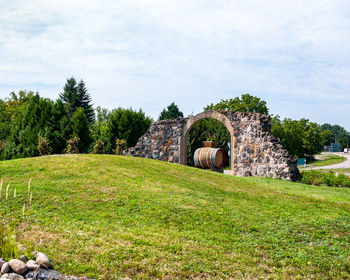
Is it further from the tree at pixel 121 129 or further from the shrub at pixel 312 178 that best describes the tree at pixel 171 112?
the shrub at pixel 312 178

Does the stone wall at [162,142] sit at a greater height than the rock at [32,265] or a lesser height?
greater

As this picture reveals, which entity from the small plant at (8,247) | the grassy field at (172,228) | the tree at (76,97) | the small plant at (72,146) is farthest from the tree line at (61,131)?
the tree at (76,97)

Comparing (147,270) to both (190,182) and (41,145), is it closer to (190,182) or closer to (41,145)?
(190,182)

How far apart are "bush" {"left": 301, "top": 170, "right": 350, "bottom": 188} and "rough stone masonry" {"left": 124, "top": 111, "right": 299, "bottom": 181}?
47cm

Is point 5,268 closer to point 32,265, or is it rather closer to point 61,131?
Answer: point 32,265

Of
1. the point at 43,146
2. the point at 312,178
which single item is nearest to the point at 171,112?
the point at 43,146

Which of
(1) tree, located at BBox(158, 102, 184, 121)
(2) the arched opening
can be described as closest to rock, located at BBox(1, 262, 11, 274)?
(2) the arched opening

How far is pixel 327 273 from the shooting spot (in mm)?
3965

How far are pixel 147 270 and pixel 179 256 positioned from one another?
525 mm

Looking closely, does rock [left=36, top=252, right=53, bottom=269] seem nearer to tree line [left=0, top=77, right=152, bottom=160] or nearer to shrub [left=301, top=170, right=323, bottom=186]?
shrub [left=301, top=170, right=323, bottom=186]

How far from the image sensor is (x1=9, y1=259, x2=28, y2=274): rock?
3596 millimetres

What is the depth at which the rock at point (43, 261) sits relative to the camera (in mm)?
3701

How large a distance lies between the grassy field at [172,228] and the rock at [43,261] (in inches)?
6.3

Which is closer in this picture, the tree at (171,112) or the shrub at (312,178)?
the shrub at (312,178)
